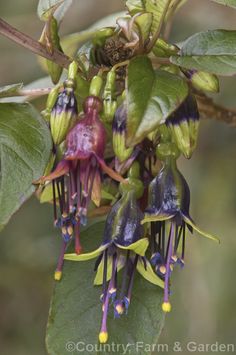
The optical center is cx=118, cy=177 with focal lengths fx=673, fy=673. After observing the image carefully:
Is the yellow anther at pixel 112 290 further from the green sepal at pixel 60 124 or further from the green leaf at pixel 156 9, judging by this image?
the green leaf at pixel 156 9

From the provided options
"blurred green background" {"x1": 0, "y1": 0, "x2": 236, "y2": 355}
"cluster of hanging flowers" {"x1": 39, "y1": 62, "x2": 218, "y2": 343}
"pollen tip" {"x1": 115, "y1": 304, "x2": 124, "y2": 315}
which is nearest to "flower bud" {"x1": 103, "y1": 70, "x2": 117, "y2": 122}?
"cluster of hanging flowers" {"x1": 39, "y1": 62, "x2": 218, "y2": 343}

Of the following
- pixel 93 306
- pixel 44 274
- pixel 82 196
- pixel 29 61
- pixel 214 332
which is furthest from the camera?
pixel 29 61

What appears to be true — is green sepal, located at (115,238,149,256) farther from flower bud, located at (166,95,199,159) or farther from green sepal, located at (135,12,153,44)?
green sepal, located at (135,12,153,44)

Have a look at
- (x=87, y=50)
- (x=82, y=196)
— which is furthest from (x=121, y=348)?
(x=87, y=50)

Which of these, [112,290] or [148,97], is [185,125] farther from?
[112,290]

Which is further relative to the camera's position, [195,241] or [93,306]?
[195,241]

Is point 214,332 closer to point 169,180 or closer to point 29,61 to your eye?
point 169,180

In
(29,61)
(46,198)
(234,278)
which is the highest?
(46,198)

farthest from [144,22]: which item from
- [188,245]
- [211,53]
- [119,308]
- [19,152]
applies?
[188,245]
